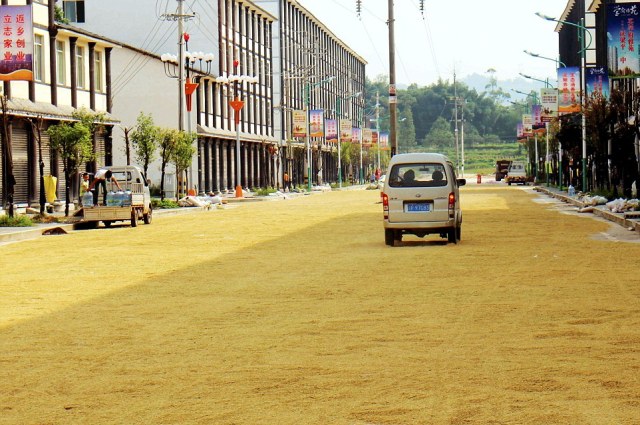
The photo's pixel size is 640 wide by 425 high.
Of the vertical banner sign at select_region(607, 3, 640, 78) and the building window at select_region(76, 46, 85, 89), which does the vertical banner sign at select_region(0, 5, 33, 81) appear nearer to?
the building window at select_region(76, 46, 85, 89)

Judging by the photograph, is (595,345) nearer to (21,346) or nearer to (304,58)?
(21,346)

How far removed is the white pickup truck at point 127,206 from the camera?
35.1 m

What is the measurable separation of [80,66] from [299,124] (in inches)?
1403

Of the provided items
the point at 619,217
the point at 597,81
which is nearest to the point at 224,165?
the point at 597,81

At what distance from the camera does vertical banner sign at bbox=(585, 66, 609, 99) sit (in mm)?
55250

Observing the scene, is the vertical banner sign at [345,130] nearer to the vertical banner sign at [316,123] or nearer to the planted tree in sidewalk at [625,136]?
the vertical banner sign at [316,123]

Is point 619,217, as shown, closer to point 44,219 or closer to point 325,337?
point 44,219

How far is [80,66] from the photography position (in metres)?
50.5

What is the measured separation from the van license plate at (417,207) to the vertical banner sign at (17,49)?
43.8 ft

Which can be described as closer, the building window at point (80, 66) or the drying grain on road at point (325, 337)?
the drying grain on road at point (325, 337)

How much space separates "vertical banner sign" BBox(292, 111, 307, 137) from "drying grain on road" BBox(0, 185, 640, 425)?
61900 mm

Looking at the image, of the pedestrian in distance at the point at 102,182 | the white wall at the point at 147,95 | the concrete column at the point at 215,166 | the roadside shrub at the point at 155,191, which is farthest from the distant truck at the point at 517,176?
the pedestrian in distance at the point at 102,182

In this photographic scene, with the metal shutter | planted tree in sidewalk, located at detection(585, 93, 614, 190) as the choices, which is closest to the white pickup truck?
the metal shutter

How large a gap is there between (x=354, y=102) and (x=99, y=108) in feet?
329
